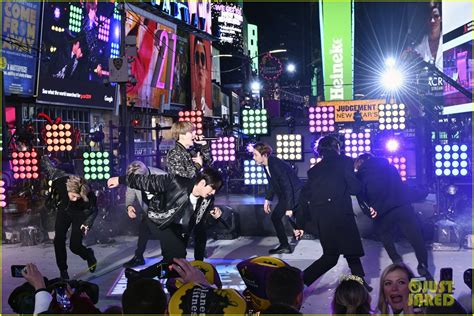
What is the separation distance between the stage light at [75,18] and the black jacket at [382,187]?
15460 millimetres

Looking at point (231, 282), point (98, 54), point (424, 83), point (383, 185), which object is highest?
point (98, 54)

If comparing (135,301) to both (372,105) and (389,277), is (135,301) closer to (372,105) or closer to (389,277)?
(389,277)

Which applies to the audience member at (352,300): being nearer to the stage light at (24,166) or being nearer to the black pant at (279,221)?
the black pant at (279,221)

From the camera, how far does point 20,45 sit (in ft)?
55.5

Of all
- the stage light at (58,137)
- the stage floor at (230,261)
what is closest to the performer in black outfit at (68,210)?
the stage floor at (230,261)

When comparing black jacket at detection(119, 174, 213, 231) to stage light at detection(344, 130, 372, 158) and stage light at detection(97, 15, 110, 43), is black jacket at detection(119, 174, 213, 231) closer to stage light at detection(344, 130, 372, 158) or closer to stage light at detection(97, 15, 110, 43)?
stage light at detection(344, 130, 372, 158)

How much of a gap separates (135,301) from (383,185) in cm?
524

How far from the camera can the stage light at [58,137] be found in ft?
41.8

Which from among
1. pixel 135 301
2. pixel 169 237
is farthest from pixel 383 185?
pixel 135 301

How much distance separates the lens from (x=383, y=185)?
7617mm

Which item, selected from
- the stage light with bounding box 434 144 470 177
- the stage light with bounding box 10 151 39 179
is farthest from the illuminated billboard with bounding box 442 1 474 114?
the stage light with bounding box 10 151 39 179

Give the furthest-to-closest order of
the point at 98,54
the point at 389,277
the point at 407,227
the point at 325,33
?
the point at 325,33, the point at 98,54, the point at 407,227, the point at 389,277

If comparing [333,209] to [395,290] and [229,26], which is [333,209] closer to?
[395,290]

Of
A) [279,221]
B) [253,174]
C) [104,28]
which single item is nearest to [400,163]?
[253,174]
